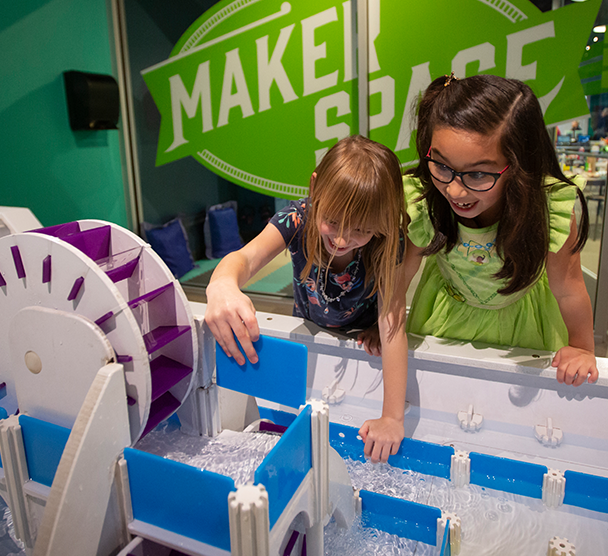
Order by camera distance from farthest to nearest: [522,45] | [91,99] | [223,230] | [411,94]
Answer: [223,230] → [91,99] → [411,94] → [522,45]

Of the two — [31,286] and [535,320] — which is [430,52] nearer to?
[535,320]

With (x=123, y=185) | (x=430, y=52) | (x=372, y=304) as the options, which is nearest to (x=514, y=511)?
(x=372, y=304)

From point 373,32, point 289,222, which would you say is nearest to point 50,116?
point 373,32

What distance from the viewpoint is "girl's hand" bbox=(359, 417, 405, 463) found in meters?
1.02

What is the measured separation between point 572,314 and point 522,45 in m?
1.66

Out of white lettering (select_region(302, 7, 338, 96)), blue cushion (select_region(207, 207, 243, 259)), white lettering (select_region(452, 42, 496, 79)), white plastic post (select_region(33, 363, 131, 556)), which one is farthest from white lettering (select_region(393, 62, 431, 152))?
white plastic post (select_region(33, 363, 131, 556))

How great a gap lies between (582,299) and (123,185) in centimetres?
300

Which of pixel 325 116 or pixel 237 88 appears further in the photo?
pixel 237 88

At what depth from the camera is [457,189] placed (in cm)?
95

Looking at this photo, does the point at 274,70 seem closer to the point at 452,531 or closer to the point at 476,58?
the point at 476,58

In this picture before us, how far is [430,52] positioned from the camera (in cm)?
244

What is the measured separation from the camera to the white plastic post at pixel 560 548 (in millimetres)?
816

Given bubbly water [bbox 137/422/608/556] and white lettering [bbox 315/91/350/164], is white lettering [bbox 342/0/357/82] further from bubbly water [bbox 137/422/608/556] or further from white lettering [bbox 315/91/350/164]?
bubbly water [bbox 137/422/608/556]

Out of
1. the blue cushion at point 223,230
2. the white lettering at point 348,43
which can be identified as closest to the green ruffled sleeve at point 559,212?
the white lettering at point 348,43
